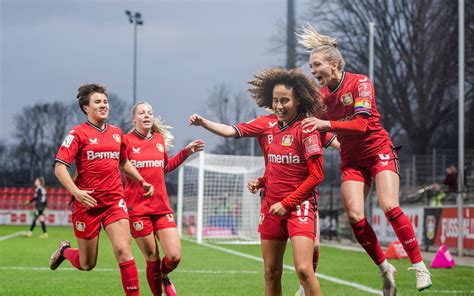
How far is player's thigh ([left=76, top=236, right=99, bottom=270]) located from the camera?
29.1 ft

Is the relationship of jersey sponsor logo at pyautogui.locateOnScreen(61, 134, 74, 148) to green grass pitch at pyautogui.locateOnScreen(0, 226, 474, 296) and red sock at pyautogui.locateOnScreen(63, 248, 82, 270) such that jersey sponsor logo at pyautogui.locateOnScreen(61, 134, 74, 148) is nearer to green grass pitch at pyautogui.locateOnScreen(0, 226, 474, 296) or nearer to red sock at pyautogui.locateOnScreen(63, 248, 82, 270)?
red sock at pyautogui.locateOnScreen(63, 248, 82, 270)

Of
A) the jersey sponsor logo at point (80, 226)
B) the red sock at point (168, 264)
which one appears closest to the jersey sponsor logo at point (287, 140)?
the jersey sponsor logo at point (80, 226)

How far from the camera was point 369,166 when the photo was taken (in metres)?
8.77

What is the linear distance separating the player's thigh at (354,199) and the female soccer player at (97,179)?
7.78 feet

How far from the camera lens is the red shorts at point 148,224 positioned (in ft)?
32.1

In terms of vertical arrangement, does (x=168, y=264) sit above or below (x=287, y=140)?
below

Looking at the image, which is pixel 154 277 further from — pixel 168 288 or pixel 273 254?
pixel 273 254

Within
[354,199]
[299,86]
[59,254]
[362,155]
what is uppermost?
[299,86]

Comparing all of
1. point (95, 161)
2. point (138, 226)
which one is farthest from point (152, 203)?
point (95, 161)

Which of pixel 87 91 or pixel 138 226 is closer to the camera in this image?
pixel 87 91

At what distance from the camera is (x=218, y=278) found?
13.0 m

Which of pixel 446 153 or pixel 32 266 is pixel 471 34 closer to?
pixel 446 153

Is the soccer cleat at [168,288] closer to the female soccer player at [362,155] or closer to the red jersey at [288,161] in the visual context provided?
the female soccer player at [362,155]

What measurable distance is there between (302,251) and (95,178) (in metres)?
2.81
